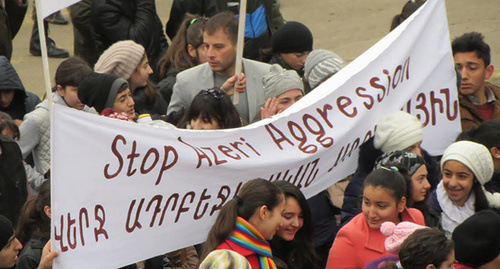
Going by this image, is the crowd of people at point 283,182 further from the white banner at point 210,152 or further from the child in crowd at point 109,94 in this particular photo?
the white banner at point 210,152

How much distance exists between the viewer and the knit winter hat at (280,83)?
665 centimetres

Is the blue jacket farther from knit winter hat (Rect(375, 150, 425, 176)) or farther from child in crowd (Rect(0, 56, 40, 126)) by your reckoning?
knit winter hat (Rect(375, 150, 425, 176))

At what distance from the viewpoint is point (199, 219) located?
5.34 meters

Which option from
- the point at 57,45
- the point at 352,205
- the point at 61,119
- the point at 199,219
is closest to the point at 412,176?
the point at 352,205

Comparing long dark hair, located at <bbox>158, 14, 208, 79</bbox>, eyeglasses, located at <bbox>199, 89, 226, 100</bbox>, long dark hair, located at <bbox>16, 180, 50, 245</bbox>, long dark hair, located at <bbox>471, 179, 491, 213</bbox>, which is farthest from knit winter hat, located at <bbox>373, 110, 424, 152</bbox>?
long dark hair, located at <bbox>158, 14, 208, 79</bbox>

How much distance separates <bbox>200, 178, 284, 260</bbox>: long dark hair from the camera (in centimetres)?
493

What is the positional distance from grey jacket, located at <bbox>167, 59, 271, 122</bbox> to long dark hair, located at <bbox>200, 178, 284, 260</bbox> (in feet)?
6.53

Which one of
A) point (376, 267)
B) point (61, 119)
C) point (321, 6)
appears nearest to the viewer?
point (61, 119)

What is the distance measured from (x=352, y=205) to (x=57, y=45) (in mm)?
7677

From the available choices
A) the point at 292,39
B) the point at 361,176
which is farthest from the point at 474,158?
the point at 292,39

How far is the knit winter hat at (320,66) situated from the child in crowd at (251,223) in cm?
205

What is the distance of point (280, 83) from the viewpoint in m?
6.68

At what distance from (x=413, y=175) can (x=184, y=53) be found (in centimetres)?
288

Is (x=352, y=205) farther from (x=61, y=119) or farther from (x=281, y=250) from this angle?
(x=61, y=119)
